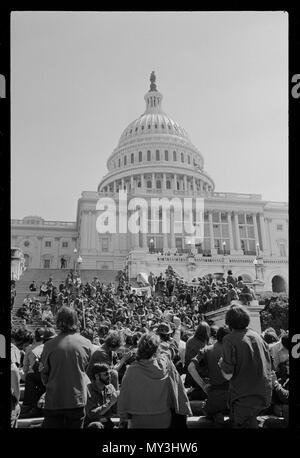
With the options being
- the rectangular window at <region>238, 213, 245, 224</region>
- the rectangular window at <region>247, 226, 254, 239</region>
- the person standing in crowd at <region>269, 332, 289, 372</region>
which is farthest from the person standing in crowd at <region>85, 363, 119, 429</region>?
the rectangular window at <region>238, 213, 245, 224</region>

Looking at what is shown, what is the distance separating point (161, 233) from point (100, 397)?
222 feet

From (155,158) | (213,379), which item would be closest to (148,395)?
(213,379)

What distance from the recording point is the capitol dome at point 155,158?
90.2 metres

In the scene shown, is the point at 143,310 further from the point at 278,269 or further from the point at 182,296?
the point at 278,269

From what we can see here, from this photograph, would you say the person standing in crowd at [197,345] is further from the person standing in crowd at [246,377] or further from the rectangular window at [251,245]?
the rectangular window at [251,245]

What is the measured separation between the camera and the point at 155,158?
3809 inches

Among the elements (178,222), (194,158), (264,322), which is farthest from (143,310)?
(194,158)

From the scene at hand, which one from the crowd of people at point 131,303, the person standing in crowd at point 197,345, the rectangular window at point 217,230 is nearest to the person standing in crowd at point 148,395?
the person standing in crowd at point 197,345

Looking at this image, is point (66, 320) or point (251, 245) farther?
point (251, 245)

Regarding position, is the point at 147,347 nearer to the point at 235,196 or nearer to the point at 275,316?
the point at 275,316

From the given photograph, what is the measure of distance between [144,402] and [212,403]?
4.89ft

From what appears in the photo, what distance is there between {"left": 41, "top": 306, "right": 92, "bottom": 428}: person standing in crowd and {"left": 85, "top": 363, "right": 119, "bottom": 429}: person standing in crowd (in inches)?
16.9

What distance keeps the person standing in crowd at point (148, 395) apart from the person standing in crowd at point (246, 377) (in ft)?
2.02
